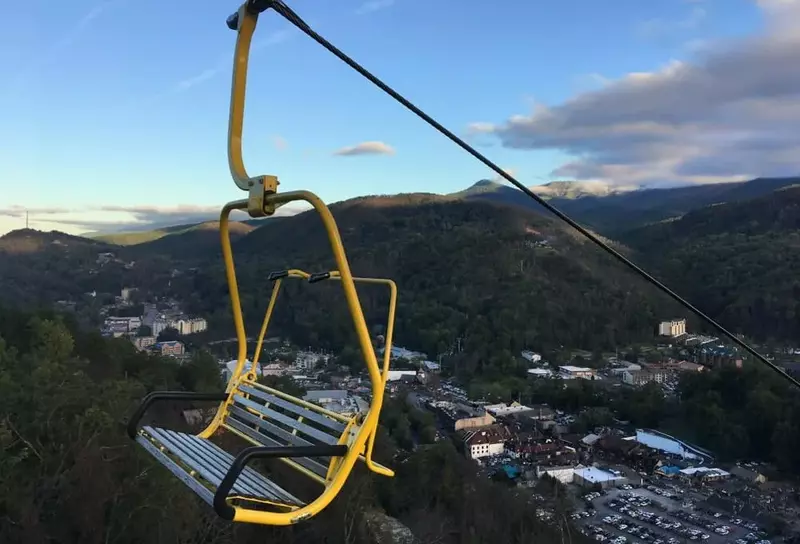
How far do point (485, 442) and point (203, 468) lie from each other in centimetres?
2324

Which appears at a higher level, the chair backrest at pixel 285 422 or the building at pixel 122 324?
the chair backrest at pixel 285 422

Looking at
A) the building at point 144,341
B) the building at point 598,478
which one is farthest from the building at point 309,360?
the building at point 598,478

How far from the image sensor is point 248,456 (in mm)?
1737

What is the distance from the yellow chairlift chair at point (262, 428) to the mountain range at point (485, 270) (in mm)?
25109

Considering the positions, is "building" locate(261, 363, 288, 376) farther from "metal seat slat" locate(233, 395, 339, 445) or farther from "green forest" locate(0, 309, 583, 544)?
"metal seat slat" locate(233, 395, 339, 445)

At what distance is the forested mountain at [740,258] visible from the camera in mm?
40562

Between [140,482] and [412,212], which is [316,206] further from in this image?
[412,212]

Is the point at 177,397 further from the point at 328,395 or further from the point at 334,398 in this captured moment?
the point at 328,395

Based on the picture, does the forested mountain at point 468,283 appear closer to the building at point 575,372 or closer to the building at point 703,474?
the building at point 575,372

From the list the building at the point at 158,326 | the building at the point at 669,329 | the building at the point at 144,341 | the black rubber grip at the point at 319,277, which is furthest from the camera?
the building at the point at 669,329

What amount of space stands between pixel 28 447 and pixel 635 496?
17.6 m

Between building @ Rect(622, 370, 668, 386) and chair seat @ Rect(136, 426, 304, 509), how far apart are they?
118 ft

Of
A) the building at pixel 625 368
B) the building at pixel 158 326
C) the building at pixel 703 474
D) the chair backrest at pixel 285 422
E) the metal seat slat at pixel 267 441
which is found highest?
the chair backrest at pixel 285 422

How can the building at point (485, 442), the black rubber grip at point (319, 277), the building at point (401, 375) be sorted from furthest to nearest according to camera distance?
the building at point (401, 375), the building at point (485, 442), the black rubber grip at point (319, 277)
